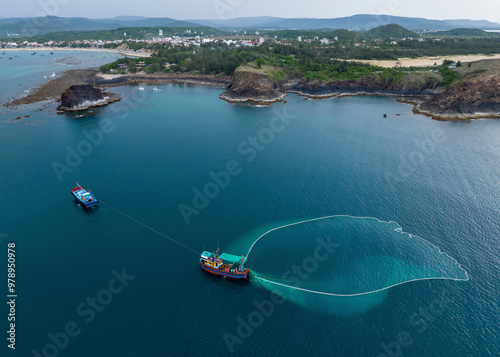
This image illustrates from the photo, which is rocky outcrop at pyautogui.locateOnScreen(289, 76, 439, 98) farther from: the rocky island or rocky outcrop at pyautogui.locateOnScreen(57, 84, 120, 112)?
rocky outcrop at pyautogui.locateOnScreen(57, 84, 120, 112)

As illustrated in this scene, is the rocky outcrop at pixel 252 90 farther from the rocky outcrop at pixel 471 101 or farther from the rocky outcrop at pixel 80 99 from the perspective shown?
the rocky outcrop at pixel 471 101

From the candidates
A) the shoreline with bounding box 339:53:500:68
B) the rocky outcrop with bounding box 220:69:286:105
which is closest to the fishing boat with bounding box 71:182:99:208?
the rocky outcrop with bounding box 220:69:286:105

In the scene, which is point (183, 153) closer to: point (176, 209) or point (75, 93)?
point (176, 209)

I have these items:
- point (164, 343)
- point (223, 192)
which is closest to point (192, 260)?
point (164, 343)

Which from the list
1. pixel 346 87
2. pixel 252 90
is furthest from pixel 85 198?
pixel 346 87

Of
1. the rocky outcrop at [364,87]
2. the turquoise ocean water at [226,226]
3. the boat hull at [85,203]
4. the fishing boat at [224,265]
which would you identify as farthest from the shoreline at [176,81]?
the fishing boat at [224,265]
